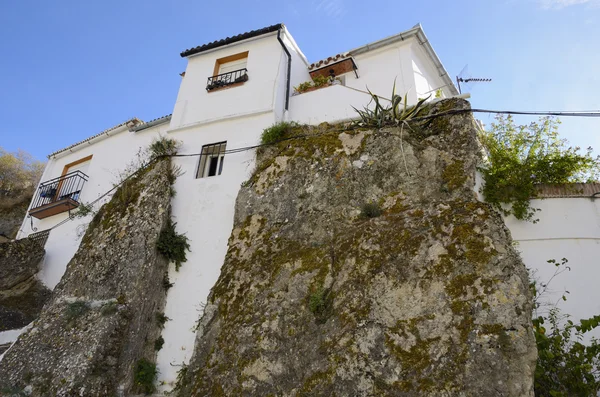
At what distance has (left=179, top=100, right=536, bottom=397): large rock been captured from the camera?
4984mm

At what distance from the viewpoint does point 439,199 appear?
7.08m

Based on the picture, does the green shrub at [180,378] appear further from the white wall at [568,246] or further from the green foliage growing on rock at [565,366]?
the white wall at [568,246]

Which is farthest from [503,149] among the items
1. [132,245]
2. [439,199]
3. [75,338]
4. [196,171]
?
[75,338]

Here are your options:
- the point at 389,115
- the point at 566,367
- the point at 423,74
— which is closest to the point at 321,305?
the point at 566,367

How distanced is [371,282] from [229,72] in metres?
8.54

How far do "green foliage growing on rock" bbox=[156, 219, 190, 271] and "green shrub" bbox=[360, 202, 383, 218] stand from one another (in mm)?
4184

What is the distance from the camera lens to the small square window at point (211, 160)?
1040 cm

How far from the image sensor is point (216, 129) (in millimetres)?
10820

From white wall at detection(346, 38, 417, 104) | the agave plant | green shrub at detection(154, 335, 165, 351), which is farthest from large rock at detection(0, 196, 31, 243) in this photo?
the agave plant

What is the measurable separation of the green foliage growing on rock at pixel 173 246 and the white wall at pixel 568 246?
6.99 metres

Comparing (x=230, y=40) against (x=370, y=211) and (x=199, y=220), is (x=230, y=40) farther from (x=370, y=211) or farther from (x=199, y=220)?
(x=370, y=211)

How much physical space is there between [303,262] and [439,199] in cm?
267

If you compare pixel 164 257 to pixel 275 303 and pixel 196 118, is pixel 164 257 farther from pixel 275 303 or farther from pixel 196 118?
pixel 196 118

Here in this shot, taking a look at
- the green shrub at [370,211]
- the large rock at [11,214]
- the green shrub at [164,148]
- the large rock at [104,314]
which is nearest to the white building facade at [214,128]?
the green shrub at [164,148]
